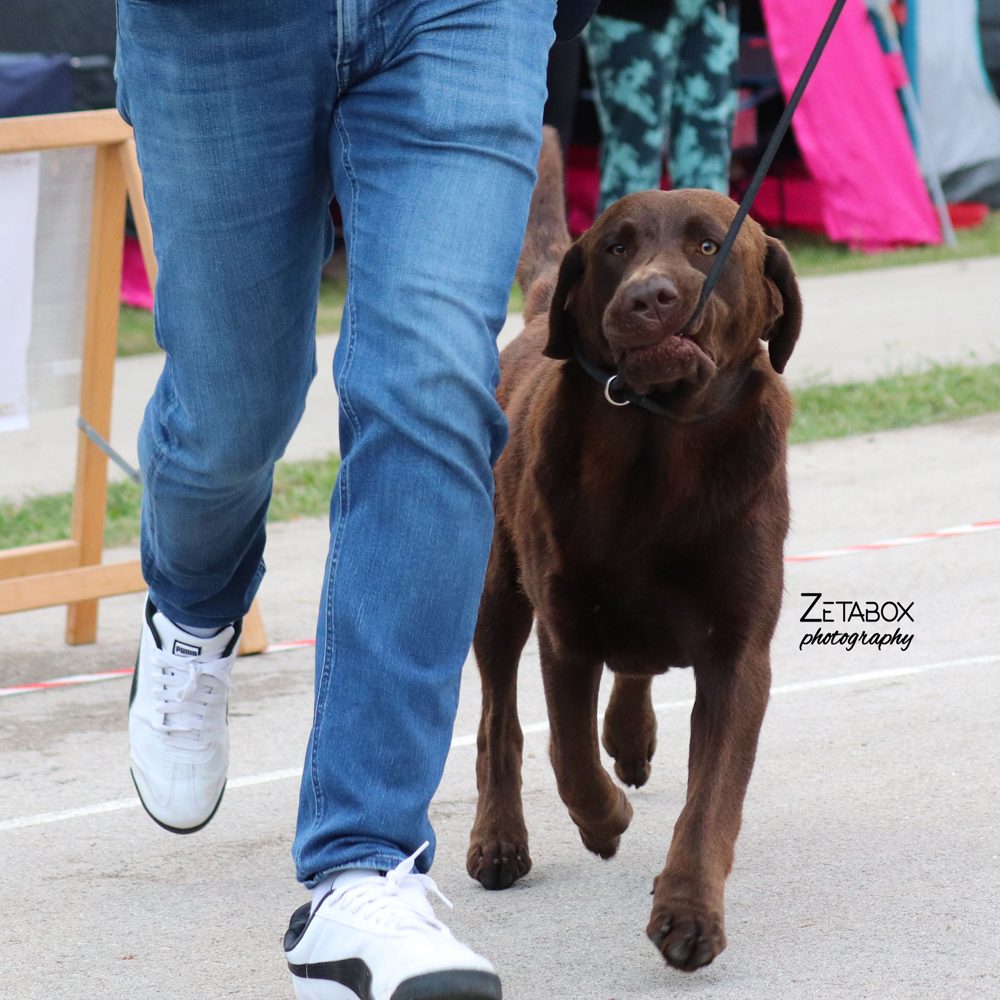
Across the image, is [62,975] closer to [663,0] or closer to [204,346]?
[204,346]

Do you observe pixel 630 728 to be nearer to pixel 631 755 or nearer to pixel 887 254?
pixel 631 755

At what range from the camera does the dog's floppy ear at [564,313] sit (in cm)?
280

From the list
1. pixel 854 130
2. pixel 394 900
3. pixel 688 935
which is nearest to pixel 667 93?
pixel 854 130

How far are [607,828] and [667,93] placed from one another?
5673 millimetres

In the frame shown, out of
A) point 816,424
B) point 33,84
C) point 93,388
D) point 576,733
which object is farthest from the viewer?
point 33,84

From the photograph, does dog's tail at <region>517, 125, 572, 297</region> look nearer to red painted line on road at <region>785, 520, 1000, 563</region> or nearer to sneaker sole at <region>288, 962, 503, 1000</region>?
red painted line on road at <region>785, 520, 1000, 563</region>

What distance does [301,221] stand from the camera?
2.38 m

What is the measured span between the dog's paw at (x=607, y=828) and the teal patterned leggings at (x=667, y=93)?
5.39m

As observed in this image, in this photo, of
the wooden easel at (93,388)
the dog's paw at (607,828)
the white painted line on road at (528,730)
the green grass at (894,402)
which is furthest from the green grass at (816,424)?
the dog's paw at (607,828)

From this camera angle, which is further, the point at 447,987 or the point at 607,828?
the point at 607,828

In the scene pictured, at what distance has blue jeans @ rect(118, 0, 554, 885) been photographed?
7.02 feet

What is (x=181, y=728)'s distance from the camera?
9.28 ft

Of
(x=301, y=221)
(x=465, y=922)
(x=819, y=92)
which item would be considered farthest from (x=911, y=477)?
(x=819, y=92)

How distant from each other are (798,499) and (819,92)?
543 cm
